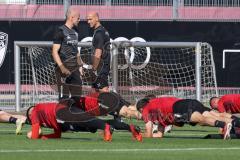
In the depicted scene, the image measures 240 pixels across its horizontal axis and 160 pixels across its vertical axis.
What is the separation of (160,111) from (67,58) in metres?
1.63

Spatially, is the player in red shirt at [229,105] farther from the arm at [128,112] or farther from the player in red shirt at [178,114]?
the player in red shirt at [178,114]

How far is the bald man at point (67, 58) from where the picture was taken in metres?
16.7

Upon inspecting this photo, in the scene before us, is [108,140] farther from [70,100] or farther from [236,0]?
[236,0]

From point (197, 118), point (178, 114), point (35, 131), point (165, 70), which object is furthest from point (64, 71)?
point (165, 70)

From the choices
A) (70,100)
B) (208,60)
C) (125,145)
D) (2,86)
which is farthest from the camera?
(2,86)

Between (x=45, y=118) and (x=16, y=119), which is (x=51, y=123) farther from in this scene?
(x=16, y=119)

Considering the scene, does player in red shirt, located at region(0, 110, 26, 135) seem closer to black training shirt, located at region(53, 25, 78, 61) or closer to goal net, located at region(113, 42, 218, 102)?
black training shirt, located at region(53, 25, 78, 61)

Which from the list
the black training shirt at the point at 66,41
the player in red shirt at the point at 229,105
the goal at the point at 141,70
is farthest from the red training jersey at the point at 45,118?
the goal at the point at 141,70

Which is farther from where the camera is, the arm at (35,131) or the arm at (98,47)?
the arm at (98,47)

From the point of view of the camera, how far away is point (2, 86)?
92.6 feet

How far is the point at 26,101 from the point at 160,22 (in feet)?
16.4

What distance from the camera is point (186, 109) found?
16641 millimetres

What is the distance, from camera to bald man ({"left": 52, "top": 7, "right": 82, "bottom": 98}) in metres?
16.7

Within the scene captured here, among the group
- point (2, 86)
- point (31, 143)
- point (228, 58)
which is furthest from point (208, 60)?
point (31, 143)
